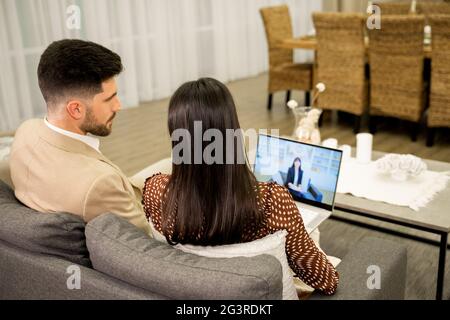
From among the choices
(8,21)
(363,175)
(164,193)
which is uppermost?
(8,21)

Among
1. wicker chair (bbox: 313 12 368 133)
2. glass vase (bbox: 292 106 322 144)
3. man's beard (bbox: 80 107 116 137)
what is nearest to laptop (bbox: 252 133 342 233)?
glass vase (bbox: 292 106 322 144)

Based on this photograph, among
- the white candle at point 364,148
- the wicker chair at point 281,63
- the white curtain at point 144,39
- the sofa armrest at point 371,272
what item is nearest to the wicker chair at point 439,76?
the wicker chair at point 281,63

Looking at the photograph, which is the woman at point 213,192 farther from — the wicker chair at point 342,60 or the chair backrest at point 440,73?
the wicker chair at point 342,60

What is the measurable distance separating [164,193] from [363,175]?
126cm

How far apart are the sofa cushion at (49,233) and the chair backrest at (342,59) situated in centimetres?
333

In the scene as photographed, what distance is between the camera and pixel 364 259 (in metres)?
1.51

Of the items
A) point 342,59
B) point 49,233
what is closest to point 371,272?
point 49,233

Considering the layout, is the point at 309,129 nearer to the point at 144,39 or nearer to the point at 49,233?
the point at 49,233

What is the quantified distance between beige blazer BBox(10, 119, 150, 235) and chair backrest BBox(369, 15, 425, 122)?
297 cm

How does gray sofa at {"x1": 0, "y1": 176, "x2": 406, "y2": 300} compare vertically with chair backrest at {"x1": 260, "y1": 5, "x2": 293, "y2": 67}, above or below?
below

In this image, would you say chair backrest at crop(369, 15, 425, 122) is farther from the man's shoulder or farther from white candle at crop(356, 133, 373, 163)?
the man's shoulder

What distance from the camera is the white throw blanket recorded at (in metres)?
2.01
